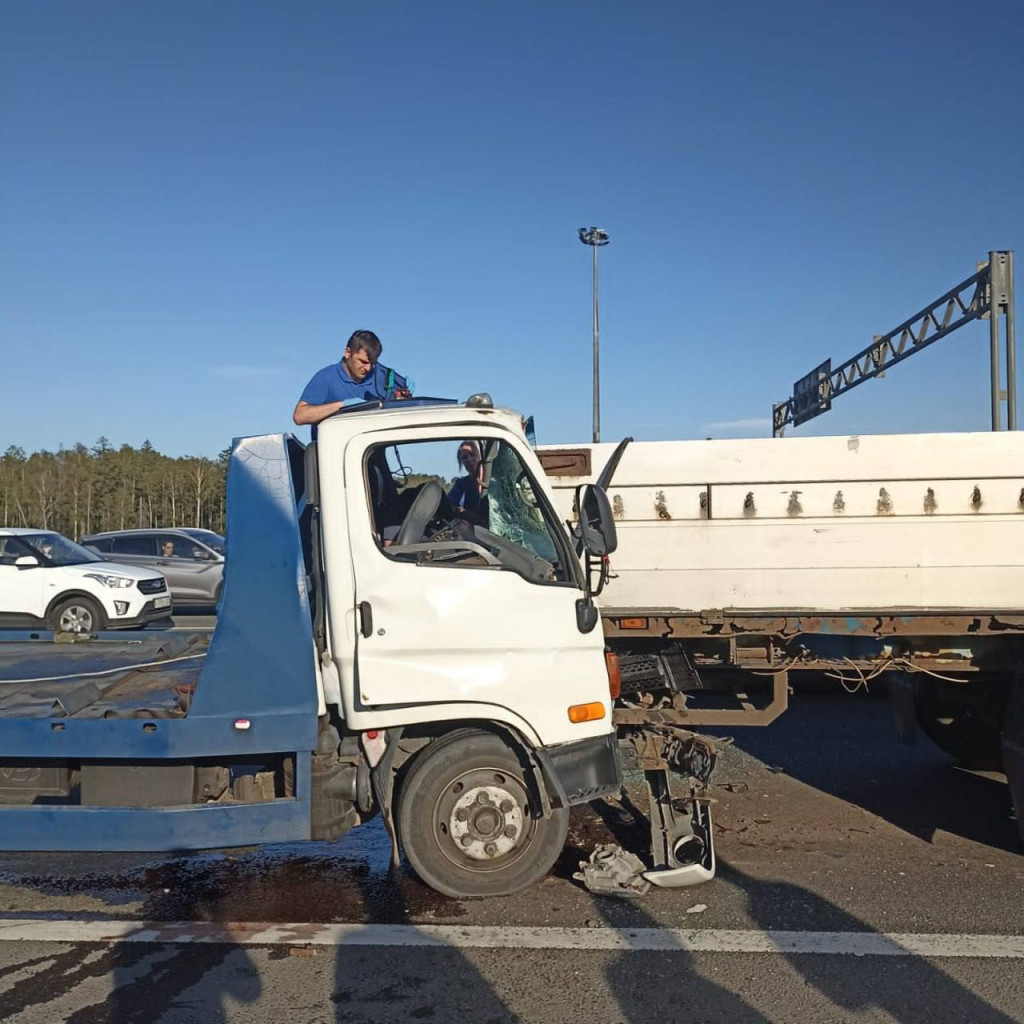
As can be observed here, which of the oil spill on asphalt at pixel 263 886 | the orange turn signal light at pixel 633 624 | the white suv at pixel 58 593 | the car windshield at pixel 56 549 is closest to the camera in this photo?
the oil spill on asphalt at pixel 263 886

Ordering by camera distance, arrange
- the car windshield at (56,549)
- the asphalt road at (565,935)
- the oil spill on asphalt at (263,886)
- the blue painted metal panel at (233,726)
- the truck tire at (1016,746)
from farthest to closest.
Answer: the car windshield at (56,549)
the truck tire at (1016,746)
the oil spill on asphalt at (263,886)
the blue painted metal panel at (233,726)
the asphalt road at (565,935)

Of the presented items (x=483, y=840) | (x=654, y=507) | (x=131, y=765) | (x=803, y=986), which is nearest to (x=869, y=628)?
(x=654, y=507)

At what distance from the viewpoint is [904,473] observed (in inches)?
203

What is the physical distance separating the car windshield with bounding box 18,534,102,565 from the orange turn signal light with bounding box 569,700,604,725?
37.6ft

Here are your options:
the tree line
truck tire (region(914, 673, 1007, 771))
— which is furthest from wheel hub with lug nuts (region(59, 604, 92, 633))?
the tree line

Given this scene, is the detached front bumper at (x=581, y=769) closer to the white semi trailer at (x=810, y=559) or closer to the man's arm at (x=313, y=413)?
the white semi trailer at (x=810, y=559)

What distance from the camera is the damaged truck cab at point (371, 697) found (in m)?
4.35

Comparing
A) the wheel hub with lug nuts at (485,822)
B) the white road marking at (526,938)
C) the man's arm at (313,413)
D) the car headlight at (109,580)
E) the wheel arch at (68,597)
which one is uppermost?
the man's arm at (313,413)

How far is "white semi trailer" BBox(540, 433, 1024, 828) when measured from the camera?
5098 mm

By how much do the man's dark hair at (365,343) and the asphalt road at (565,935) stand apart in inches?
117

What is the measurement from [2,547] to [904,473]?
12.7 metres

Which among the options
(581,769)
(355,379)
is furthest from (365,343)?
(581,769)

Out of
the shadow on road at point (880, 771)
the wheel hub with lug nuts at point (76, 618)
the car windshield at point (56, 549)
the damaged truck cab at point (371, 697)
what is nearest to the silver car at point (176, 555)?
the car windshield at point (56, 549)

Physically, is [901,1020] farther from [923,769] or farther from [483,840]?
[923,769]
